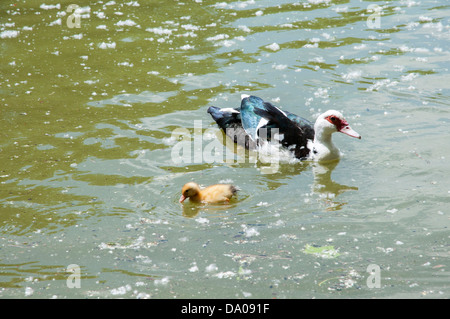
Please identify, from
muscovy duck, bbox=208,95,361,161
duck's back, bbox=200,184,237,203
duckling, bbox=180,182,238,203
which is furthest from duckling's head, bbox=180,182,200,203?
muscovy duck, bbox=208,95,361,161

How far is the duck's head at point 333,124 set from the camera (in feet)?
27.7

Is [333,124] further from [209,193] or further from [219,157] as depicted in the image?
[209,193]

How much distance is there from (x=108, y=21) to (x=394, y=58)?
24.1 ft

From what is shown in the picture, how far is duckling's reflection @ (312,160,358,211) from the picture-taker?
730cm

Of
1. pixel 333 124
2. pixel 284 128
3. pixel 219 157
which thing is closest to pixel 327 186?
pixel 333 124

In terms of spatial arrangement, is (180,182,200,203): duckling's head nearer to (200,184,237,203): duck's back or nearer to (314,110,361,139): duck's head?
(200,184,237,203): duck's back

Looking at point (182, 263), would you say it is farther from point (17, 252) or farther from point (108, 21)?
point (108, 21)

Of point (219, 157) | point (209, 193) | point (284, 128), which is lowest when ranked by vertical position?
point (209, 193)

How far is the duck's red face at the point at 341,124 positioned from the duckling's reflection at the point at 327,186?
47 cm

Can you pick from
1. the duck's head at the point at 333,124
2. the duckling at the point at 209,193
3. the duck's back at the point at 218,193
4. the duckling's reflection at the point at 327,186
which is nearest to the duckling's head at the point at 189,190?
the duckling at the point at 209,193

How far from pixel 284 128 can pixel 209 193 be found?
81.1 inches

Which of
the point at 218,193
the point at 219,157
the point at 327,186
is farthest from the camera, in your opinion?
the point at 219,157

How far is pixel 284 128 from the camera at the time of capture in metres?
8.77

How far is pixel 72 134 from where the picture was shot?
937 centimetres
